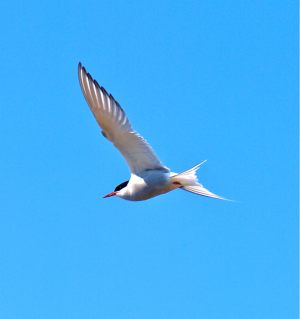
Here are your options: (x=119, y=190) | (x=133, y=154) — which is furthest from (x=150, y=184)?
(x=119, y=190)

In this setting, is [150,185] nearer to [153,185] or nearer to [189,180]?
[153,185]

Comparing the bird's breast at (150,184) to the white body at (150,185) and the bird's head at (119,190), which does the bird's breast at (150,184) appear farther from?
the bird's head at (119,190)

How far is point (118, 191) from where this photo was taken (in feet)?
45.6

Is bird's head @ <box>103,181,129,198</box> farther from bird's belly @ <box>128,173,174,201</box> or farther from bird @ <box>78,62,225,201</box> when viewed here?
bird's belly @ <box>128,173,174,201</box>

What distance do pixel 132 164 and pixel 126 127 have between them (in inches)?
25.9

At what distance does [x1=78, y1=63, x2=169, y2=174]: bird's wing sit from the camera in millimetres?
12750

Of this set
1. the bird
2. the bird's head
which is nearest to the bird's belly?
the bird

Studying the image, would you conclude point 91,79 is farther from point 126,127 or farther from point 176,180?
point 176,180

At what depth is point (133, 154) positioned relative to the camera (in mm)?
13273

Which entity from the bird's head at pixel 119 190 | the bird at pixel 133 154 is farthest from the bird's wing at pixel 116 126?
the bird's head at pixel 119 190

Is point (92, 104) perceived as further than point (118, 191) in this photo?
No

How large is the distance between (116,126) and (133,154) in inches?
19.9

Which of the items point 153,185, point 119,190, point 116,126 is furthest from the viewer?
point 119,190

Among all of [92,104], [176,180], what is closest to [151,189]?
[176,180]
